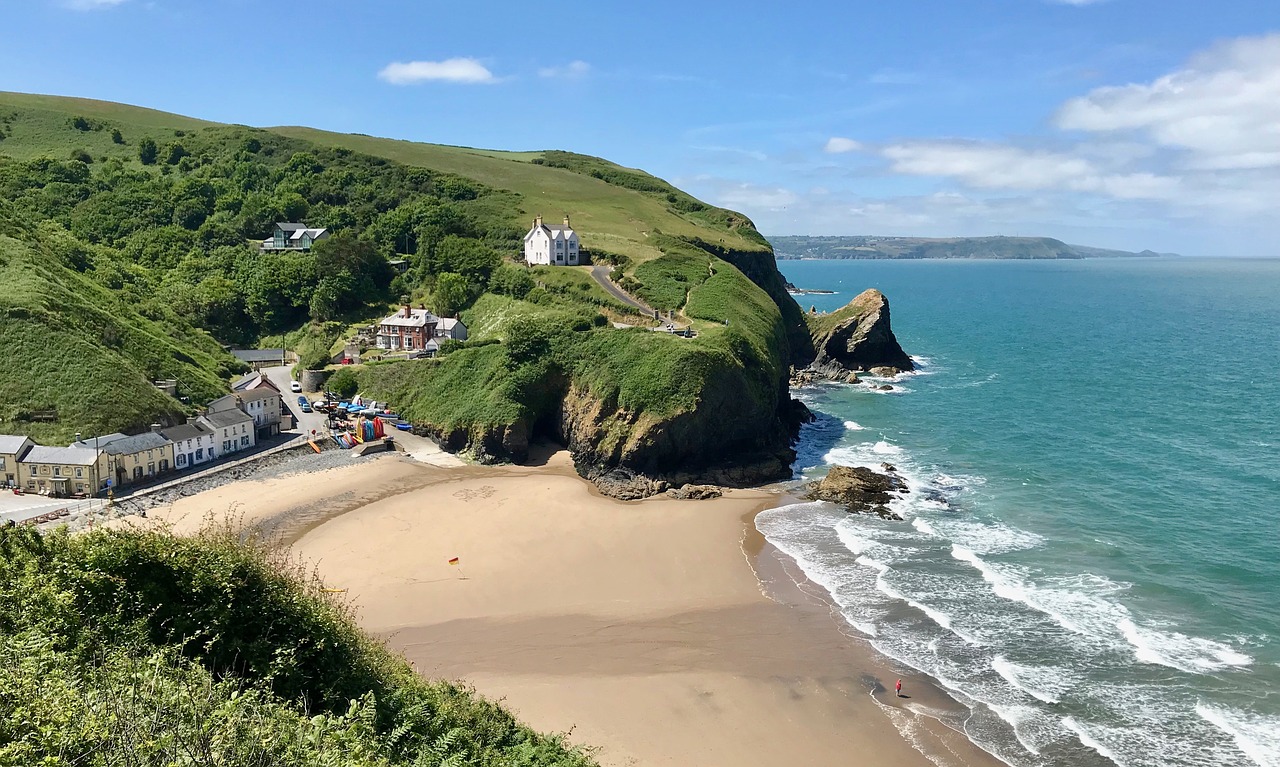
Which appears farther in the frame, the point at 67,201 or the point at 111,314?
the point at 67,201

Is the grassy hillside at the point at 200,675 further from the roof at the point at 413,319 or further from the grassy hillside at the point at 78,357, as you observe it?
the roof at the point at 413,319

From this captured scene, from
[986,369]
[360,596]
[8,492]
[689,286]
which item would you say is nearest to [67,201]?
[8,492]

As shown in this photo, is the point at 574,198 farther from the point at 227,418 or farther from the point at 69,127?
the point at 69,127

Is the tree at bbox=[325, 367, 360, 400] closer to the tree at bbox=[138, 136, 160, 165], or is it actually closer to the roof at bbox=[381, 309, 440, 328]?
the roof at bbox=[381, 309, 440, 328]

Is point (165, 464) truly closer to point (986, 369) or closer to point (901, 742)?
point (901, 742)

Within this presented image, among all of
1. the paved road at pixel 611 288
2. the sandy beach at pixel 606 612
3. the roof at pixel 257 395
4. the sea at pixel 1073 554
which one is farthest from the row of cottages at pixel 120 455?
the sea at pixel 1073 554

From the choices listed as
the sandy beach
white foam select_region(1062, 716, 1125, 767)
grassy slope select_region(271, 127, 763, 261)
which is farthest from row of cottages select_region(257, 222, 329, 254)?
white foam select_region(1062, 716, 1125, 767)
